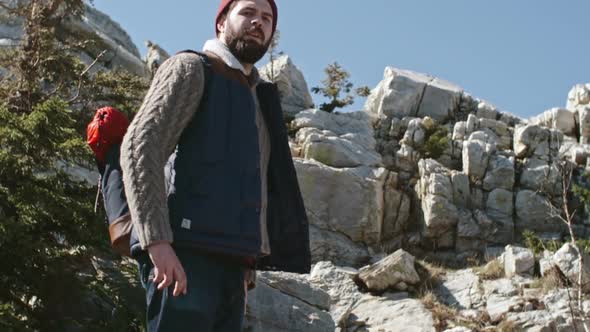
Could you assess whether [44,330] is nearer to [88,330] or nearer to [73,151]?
[88,330]

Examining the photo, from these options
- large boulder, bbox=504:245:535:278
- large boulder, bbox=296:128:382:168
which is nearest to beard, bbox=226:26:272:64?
large boulder, bbox=504:245:535:278

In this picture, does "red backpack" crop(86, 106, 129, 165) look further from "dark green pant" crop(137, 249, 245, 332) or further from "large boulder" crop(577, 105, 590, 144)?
"large boulder" crop(577, 105, 590, 144)

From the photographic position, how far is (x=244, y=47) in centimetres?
301

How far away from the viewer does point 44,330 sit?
6.68m

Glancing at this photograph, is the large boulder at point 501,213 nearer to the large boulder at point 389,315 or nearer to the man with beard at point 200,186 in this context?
the large boulder at point 389,315

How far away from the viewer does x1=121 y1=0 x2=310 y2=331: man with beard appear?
101 inches

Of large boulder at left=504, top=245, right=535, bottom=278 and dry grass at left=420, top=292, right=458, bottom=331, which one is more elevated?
large boulder at left=504, top=245, right=535, bottom=278

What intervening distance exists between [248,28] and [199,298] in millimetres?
1136

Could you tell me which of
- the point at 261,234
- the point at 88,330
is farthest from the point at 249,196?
the point at 88,330

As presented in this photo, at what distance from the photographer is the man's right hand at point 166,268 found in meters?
2.49

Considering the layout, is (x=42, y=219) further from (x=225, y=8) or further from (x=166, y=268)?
(x=166, y=268)

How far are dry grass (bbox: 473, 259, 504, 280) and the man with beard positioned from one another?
60.8 feet

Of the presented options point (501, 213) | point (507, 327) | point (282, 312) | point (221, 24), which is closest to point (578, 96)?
point (501, 213)

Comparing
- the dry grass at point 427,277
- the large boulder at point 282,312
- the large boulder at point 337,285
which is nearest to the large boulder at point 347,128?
the dry grass at point 427,277
